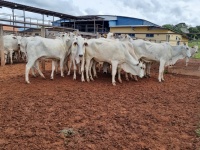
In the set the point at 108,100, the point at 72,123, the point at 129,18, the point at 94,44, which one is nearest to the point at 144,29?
the point at 129,18

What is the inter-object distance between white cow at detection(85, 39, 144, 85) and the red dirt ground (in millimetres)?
660

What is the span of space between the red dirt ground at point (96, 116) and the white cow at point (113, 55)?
66cm

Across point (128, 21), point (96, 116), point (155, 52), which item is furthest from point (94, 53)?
point (128, 21)

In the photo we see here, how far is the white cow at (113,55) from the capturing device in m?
8.12

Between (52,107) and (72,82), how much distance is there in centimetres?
263

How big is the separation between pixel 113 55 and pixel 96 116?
3610 mm

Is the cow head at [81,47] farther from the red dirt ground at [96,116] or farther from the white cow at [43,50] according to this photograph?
the red dirt ground at [96,116]

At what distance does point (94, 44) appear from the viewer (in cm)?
833

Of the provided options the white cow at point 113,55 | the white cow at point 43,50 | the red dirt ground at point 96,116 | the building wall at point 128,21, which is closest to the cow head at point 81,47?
the white cow at point 113,55

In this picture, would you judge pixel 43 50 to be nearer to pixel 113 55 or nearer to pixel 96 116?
pixel 113 55

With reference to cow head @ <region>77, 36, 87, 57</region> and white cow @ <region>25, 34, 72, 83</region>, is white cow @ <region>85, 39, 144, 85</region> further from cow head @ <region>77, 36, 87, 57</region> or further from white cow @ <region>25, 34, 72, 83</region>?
white cow @ <region>25, 34, 72, 83</region>

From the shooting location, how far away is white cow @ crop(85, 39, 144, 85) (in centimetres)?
A: 812

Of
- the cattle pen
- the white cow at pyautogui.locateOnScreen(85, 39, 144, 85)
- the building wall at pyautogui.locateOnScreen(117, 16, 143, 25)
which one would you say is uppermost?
the building wall at pyautogui.locateOnScreen(117, 16, 143, 25)

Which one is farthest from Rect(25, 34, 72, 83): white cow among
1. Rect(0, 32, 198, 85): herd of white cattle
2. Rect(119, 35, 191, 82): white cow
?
Rect(119, 35, 191, 82): white cow
